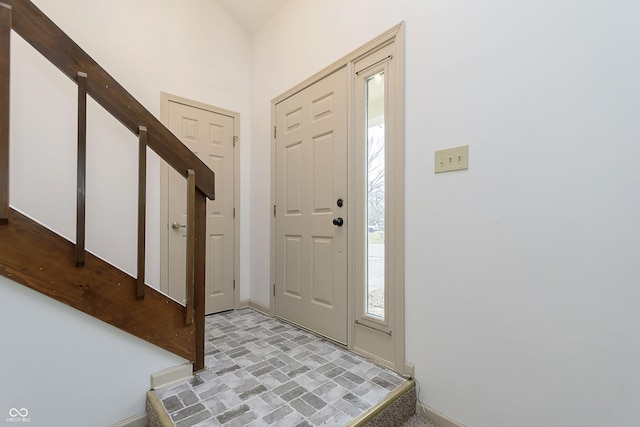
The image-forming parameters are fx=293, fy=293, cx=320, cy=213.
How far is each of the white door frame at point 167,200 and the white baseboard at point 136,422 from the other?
3.75 ft

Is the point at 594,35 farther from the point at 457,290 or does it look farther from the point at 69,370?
the point at 69,370

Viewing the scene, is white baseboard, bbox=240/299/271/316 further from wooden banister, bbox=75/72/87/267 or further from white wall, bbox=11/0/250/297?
wooden banister, bbox=75/72/87/267

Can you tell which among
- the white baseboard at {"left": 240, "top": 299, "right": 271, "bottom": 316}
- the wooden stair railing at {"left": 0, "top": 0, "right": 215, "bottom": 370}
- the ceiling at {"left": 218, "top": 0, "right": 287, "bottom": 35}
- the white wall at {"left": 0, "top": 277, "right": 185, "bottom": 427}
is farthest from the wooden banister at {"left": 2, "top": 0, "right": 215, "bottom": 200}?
the ceiling at {"left": 218, "top": 0, "right": 287, "bottom": 35}

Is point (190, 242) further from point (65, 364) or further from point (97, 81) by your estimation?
point (97, 81)

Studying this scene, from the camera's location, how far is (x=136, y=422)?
4.57ft

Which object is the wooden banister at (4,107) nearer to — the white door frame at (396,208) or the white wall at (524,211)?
the white door frame at (396,208)

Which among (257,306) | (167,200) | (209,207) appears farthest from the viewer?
(257,306)

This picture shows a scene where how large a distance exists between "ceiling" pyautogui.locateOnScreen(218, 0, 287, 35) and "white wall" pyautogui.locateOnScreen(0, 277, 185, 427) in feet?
8.97

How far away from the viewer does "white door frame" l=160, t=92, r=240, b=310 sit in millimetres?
2428

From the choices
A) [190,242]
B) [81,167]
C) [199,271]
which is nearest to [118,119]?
[81,167]

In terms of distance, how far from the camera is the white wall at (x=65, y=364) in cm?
115

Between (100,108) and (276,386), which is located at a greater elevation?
(100,108)

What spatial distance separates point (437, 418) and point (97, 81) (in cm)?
222

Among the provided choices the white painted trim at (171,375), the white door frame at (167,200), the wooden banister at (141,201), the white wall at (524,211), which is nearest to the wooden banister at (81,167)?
Answer: the wooden banister at (141,201)
